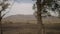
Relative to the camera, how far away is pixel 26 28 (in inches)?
88.5

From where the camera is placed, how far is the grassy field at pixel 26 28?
2.23m

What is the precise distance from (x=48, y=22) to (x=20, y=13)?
1.28ft

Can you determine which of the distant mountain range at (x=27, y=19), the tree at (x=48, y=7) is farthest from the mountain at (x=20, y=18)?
the tree at (x=48, y=7)

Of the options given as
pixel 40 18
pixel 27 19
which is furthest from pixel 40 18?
pixel 27 19

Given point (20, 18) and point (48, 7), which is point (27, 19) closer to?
point (20, 18)

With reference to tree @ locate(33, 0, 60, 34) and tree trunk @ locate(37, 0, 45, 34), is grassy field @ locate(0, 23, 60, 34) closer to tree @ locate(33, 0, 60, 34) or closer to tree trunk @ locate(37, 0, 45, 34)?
tree trunk @ locate(37, 0, 45, 34)

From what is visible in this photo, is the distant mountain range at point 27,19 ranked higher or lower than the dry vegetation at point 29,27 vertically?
higher

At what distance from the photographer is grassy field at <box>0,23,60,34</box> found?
2227 millimetres

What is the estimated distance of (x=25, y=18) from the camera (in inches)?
88.8

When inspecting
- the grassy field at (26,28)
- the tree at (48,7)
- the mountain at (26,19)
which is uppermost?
the tree at (48,7)

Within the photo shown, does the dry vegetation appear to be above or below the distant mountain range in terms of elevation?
below

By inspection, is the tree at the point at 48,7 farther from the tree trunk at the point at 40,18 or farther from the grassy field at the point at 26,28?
the grassy field at the point at 26,28

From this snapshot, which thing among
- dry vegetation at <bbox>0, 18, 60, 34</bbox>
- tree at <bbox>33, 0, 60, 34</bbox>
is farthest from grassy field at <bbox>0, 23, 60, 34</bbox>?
tree at <bbox>33, 0, 60, 34</bbox>

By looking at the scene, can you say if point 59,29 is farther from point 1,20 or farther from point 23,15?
point 1,20
